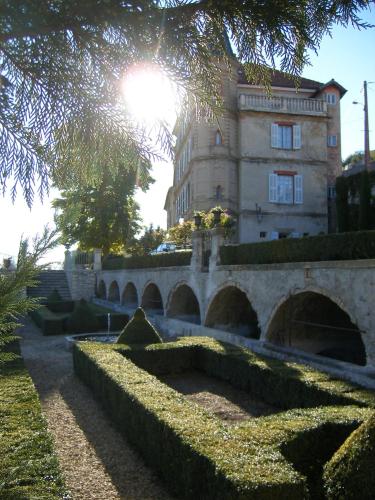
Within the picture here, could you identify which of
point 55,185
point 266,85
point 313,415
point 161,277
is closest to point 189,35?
point 266,85

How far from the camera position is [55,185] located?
3402 millimetres

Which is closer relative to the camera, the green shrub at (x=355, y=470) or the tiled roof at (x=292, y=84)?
the green shrub at (x=355, y=470)

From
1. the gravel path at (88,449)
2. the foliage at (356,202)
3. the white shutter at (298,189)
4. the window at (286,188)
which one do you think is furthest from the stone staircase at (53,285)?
the gravel path at (88,449)

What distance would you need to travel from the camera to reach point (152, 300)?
80.2 ft

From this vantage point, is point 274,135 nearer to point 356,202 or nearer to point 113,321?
point 356,202

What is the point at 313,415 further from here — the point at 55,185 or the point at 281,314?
the point at 281,314

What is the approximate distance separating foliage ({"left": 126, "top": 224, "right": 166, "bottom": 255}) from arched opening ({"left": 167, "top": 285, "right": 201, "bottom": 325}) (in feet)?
30.7

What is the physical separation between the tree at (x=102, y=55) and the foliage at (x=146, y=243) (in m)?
26.6

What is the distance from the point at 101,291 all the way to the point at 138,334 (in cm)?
2096

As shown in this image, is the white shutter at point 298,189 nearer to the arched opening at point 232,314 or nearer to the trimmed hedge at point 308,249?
the arched opening at point 232,314

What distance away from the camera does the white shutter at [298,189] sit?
2725cm

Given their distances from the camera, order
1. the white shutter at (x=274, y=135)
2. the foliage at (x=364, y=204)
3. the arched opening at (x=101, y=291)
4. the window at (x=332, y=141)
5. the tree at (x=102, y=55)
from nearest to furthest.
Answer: the tree at (x=102, y=55) → the foliage at (x=364, y=204) → the white shutter at (x=274, y=135) → the window at (x=332, y=141) → the arched opening at (x=101, y=291)

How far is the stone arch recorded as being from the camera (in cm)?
2797

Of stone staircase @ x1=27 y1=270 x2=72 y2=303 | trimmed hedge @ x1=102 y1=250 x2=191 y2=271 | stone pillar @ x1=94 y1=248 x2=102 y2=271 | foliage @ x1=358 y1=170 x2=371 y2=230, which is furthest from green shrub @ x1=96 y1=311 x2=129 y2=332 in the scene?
stone pillar @ x1=94 y1=248 x2=102 y2=271
